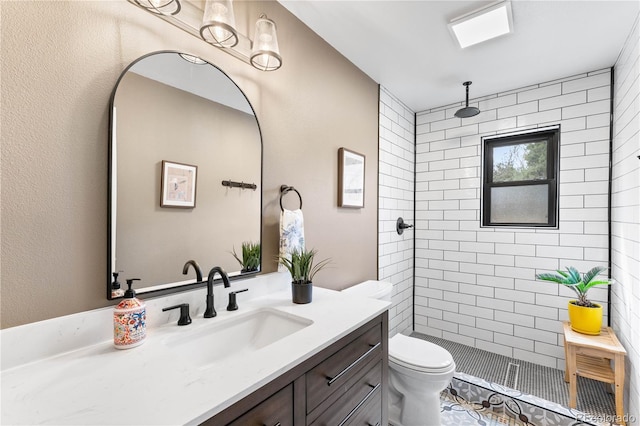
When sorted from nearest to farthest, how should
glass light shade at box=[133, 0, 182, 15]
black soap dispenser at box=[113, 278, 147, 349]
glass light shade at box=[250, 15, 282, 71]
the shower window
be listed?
black soap dispenser at box=[113, 278, 147, 349] → glass light shade at box=[133, 0, 182, 15] → glass light shade at box=[250, 15, 282, 71] → the shower window

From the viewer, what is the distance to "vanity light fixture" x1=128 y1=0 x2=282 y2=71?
1075 mm

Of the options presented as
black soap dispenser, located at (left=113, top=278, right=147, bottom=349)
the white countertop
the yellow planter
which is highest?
black soap dispenser, located at (left=113, top=278, right=147, bottom=349)

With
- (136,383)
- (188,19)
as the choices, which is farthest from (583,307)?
(188,19)

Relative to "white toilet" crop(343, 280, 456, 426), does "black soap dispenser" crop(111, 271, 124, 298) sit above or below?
above

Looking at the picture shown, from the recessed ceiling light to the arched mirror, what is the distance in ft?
4.55

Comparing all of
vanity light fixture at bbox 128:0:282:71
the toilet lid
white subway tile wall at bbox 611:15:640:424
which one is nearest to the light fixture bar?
vanity light fixture at bbox 128:0:282:71

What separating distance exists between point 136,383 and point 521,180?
10.3 feet

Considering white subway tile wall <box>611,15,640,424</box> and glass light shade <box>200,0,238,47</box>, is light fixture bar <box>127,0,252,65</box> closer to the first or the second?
glass light shade <box>200,0,238,47</box>

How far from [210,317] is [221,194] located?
541 millimetres

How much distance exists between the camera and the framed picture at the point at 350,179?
2.07 meters

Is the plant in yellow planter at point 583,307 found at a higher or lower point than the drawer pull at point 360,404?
higher

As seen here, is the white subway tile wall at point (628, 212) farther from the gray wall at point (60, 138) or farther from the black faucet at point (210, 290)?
the gray wall at point (60, 138)

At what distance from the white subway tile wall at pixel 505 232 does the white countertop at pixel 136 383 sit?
2.31 metres

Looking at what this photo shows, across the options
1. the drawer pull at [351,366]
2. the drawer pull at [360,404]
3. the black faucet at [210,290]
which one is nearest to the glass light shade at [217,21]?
the black faucet at [210,290]
